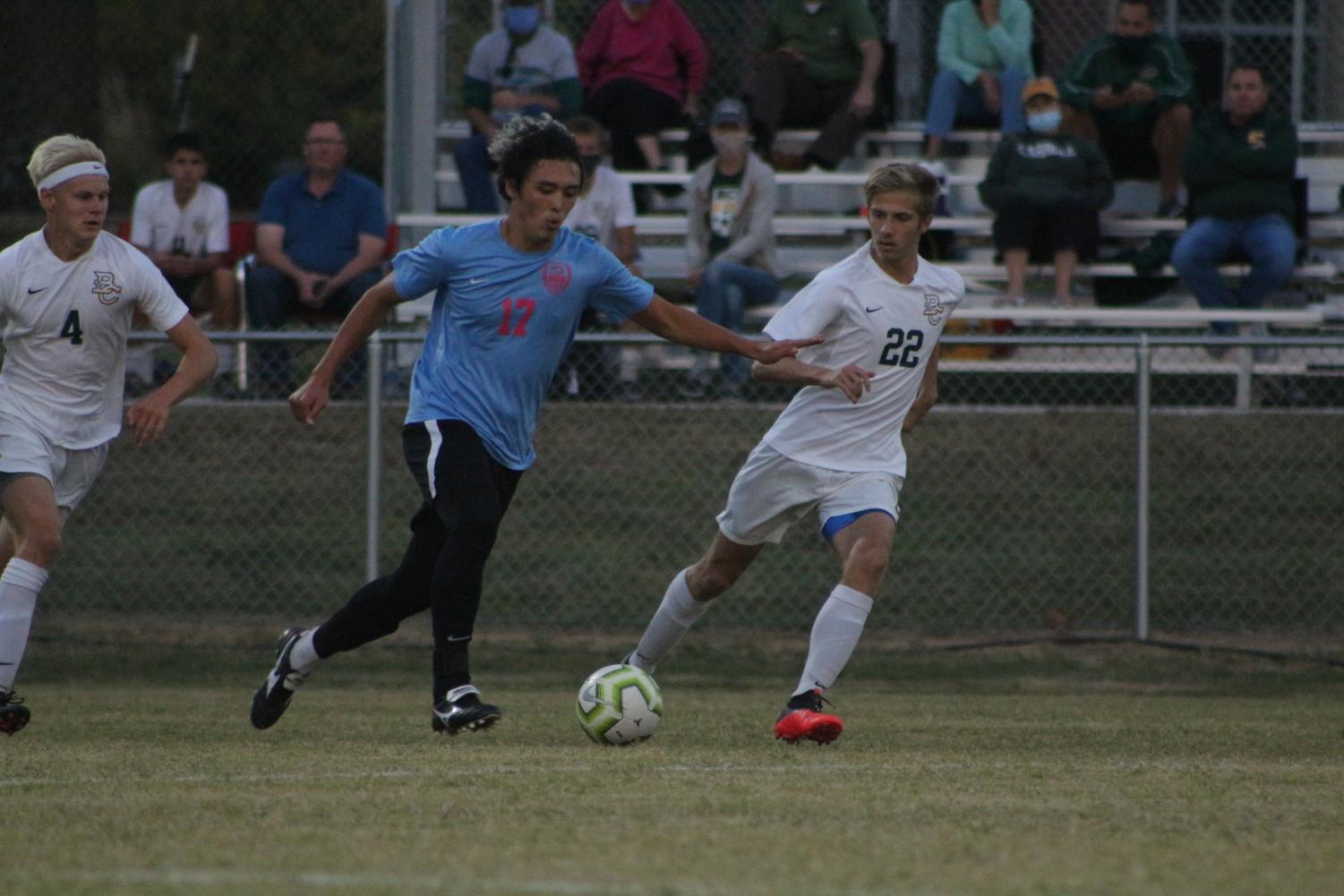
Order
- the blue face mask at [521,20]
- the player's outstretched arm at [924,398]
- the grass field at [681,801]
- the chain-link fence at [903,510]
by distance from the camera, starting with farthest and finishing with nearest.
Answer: the blue face mask at [521,20], the chain-link fence at [903,510], the player's outstretched arm at [924,398], the grass field at [681,801]

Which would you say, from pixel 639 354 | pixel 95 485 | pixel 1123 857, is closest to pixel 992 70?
pixel 639 354

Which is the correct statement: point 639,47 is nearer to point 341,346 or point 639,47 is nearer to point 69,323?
point 69,323

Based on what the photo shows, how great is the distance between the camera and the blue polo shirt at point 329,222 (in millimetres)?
12977

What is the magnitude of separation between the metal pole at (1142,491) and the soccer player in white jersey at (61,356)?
18.2 ft

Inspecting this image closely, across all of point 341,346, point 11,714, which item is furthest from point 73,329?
point 11,714

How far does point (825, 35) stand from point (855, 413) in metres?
8.42

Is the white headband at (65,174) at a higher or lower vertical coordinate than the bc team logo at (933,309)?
higher

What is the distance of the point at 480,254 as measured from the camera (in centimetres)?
663

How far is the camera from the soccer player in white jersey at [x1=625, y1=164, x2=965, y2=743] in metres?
6.84

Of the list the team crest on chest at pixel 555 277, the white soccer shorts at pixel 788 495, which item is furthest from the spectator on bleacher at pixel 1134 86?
the team crest on chest at pixel 555 277

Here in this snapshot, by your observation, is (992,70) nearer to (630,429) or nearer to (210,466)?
(630,429)

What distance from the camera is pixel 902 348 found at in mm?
7055

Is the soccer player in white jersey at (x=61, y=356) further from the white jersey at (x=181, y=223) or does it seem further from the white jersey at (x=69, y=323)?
the white jersey at (x=181, y=223)

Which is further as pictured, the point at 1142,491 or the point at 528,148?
the point at 1142,491
